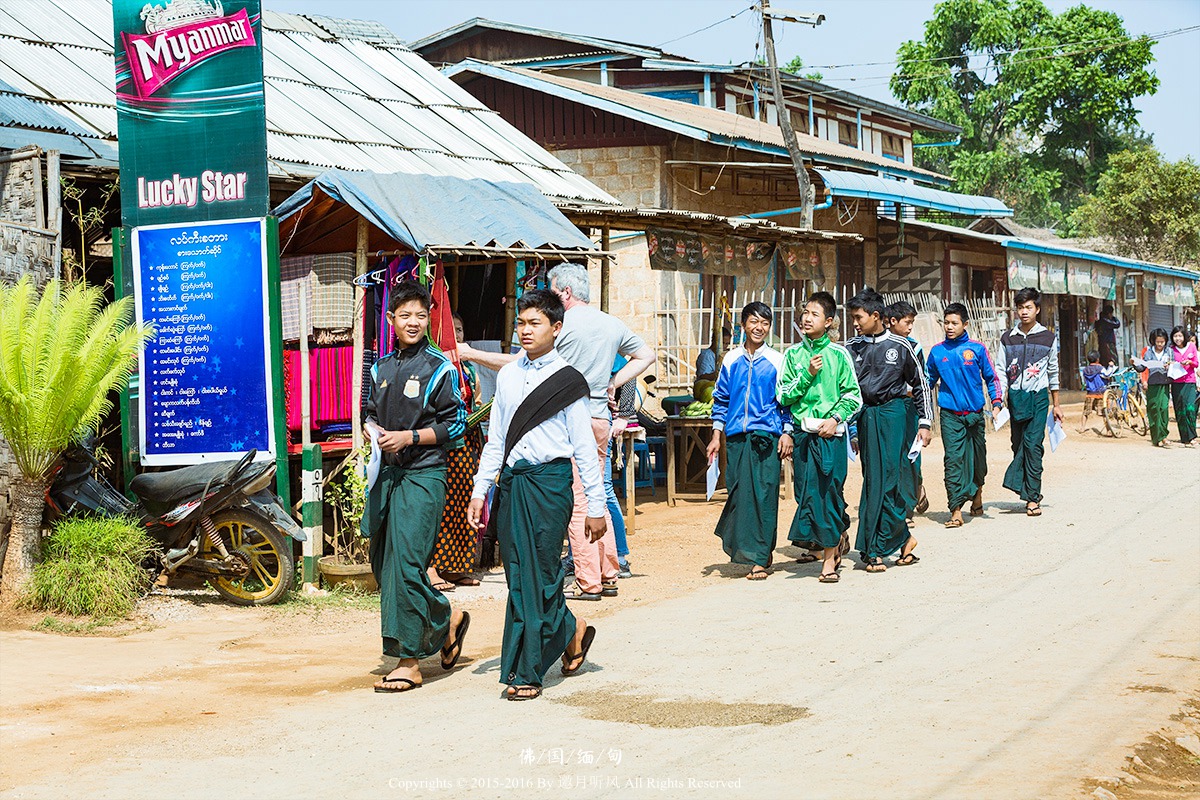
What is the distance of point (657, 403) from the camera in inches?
715

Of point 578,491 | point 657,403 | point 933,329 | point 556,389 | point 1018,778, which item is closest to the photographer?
point 1018,778

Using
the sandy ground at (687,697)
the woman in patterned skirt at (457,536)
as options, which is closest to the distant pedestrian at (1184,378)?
the sandy ground at (687,697)

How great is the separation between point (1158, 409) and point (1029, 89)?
28789 millimetres

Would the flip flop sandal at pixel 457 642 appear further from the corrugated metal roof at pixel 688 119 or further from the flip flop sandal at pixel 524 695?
the corrugated metal roof at pixel 688 119

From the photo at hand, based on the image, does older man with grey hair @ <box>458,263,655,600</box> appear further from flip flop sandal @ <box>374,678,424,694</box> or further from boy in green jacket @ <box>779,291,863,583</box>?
flip flop sandal @ <box>374,678,424,694</box>

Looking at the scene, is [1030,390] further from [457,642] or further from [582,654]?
[457,642]

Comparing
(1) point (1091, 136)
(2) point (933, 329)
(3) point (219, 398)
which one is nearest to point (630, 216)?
(3) point (219, 398)

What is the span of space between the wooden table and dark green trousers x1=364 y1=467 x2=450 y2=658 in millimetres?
6798

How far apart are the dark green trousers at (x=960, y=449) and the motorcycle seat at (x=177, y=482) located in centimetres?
633

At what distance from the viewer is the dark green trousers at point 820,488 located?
8.84 metres

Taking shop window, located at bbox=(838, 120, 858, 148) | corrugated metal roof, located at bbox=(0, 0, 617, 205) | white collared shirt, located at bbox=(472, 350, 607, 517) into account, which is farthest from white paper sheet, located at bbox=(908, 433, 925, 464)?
shop window, located at bbox=(838, 120, 858, 148)

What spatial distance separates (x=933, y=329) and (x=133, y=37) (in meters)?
15.2

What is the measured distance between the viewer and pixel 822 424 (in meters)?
8.75

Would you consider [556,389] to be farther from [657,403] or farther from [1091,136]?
[1091,136]
